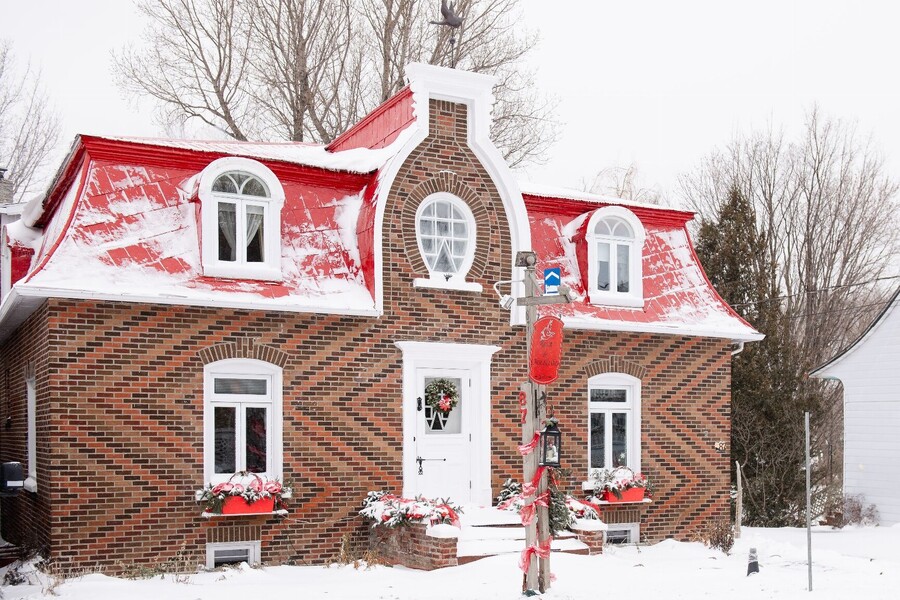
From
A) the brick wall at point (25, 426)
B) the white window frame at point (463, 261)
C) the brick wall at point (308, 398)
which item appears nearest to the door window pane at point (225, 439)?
the brick wall at point (308, 398)

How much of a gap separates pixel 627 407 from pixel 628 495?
145cm

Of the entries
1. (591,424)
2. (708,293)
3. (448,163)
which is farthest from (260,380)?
(708,293)

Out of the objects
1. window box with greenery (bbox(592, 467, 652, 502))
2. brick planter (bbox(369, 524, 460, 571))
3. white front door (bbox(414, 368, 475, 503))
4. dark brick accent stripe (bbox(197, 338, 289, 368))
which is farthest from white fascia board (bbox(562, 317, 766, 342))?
dark brick accent stripe (bbox(197, 338, 289, 368))

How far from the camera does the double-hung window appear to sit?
1571cm

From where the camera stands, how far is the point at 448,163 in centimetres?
1438

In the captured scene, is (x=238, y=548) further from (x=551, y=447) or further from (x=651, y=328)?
(x=651, y=328)

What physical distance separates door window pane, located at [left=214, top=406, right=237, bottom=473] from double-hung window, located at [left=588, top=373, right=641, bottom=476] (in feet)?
18.4

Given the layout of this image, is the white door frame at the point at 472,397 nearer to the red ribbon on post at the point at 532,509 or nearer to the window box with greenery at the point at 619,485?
the window box with greenery at the point at 619,485

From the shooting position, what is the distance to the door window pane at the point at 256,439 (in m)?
13.0

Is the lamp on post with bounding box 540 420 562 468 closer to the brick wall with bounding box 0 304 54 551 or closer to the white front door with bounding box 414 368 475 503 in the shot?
the white front door with bounding box 414 368 475 503

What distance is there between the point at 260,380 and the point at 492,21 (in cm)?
1632

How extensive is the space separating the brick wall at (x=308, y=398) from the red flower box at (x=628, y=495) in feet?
1.56

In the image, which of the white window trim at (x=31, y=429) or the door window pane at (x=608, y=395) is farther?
the door window pane at (x=608, y=395)

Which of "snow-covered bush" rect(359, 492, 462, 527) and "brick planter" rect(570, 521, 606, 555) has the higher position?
"snow-covered bush" rect(359, 492, 462, 527)
